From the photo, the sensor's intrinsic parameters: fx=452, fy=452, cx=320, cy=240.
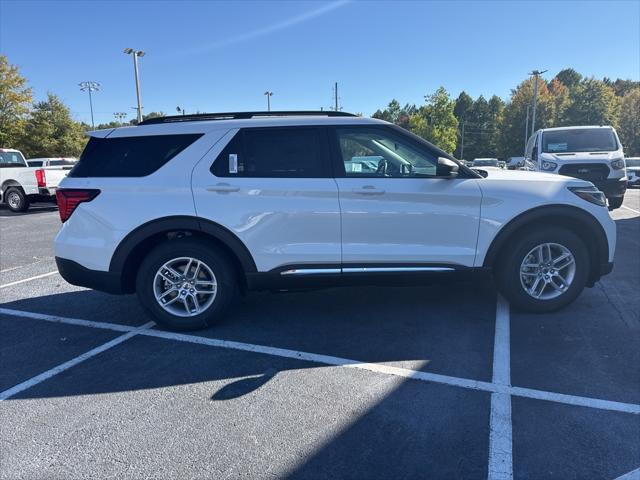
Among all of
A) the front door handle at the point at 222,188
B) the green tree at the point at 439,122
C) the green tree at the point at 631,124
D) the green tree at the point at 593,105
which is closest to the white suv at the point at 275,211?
the front door handle at the point at 222,188

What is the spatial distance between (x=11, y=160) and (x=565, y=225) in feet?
54.8

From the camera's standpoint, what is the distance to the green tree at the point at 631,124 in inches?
1965

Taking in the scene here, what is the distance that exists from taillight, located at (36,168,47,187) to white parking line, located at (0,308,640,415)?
10.9m

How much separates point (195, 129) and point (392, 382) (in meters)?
2.72

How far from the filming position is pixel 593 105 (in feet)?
164

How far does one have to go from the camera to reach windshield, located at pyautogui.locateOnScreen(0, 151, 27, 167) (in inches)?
581

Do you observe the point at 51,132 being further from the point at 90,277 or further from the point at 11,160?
the point at 90,277

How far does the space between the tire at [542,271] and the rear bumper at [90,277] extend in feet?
11.6

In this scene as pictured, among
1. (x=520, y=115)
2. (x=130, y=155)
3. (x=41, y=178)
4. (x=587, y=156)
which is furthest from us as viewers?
(x=520, y=115)

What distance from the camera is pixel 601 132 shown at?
11281mm

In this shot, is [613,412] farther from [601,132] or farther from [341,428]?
[601,132]

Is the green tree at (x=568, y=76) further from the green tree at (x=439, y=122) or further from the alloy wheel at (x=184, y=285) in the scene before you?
→ the alloy wheel at (x=184, y=285)

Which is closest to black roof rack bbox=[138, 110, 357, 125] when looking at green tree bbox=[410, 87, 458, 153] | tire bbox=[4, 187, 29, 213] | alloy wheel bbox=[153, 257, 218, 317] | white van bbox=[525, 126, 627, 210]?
alloy wheel bbox=[153, 257, 218, 317]

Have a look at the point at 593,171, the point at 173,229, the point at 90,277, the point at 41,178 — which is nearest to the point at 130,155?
the point at 173,229
